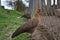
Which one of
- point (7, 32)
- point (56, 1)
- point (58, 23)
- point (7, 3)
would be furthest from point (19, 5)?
point (7, 32)

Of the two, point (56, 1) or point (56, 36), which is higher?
point (56, 1)

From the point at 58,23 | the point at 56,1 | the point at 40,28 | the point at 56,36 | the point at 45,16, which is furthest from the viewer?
the point at 56,1

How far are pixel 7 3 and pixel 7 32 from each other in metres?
7.58

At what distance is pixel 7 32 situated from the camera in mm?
6387

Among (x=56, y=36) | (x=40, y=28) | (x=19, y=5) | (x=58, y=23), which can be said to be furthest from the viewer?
(x=19, y=5)

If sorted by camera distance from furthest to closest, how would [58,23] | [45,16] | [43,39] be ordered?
1. [45,16]
2. [58,23]
3. [43,39]

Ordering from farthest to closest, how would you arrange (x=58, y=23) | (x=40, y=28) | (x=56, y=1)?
(x=56, y=1)
(x=58, y=23)
(x=40, y=28)

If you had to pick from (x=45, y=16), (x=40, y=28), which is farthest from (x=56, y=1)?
(x=40, y=28)

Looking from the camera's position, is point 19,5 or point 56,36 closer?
point 56,36

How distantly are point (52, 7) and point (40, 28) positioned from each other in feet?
8.77

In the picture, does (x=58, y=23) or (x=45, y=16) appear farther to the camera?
(x=45, y=16)

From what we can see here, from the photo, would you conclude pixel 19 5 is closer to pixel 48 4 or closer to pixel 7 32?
pixel 48 4

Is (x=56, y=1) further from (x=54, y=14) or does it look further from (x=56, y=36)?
(x=56, y=36)

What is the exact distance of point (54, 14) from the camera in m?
9.19
